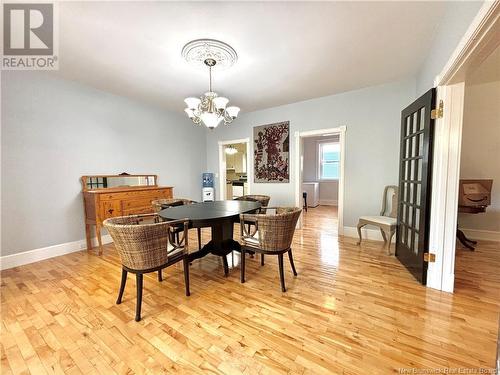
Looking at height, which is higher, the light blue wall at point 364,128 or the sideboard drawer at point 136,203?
the light blue wall at point 364,128

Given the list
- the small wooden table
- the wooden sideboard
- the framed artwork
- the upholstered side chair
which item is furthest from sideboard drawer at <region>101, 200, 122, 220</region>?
the small wooden table

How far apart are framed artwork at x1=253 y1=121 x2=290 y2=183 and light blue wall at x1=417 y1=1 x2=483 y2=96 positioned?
228cm

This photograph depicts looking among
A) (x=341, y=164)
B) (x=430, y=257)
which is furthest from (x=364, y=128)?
(x=430, y=257)

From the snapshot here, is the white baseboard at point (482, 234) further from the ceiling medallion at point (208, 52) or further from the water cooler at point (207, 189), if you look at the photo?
the water cooler at point (207, 189)

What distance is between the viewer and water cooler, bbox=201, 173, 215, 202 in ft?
16.7

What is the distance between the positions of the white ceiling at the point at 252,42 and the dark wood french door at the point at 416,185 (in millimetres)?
687

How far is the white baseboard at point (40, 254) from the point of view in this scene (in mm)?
2559

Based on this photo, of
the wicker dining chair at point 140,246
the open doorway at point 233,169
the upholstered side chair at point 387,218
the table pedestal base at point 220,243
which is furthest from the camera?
the open doorway at point 233,169

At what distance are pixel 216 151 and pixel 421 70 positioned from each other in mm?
3985

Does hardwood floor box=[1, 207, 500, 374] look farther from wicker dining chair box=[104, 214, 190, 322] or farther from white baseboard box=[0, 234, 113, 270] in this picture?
wicker dining chair box=[104, 214, 190, 322]

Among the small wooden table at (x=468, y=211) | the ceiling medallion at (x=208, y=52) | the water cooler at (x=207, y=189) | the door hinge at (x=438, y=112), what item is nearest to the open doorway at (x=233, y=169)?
the water cooler at (x=207, y=189)

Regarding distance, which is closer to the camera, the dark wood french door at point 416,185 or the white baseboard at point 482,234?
the dark wood french door at point 416,185

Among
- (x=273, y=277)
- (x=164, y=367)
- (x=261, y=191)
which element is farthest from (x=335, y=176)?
(x=164, y=367)

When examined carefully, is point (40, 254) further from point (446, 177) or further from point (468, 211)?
point (468, 211)
